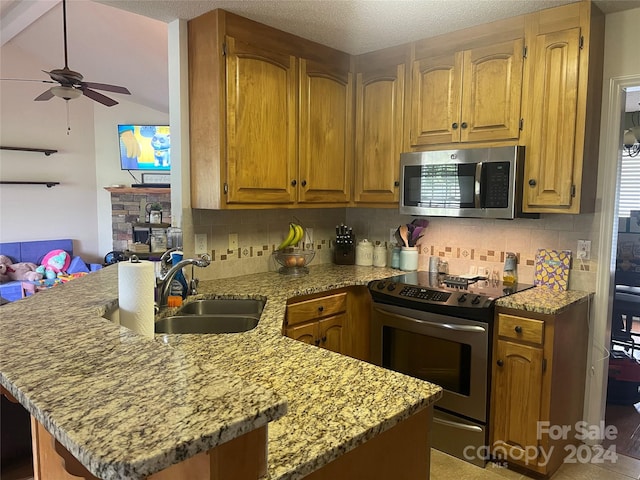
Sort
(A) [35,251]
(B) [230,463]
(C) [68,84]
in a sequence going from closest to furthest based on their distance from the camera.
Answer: (B) [230,463], (C) [68,84], (A) [35,251]

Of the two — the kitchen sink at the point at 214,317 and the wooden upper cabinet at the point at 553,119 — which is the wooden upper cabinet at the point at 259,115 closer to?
the kitchen sink at the point at 214,317

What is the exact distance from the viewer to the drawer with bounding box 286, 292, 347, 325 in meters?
2.53

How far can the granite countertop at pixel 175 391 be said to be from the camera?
2.11ft

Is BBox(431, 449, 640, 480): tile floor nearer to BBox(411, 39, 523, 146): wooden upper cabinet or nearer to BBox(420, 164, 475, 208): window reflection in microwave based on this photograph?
BBox(420, 164, 475, 208): window reflection in microwave

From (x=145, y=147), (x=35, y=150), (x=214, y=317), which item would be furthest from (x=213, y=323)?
(x=35, y=150)

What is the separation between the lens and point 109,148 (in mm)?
7160

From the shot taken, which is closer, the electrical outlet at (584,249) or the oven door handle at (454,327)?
the oven door handle at (454,327)

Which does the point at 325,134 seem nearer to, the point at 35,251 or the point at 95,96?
the point at 95,96

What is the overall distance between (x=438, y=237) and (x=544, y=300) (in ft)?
3.16

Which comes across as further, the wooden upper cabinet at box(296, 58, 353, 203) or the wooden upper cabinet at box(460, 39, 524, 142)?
the wooden upper cabinet at box(296, 58, 353, 203)

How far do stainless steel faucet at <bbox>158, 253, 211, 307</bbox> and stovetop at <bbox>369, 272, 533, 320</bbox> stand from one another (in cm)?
116

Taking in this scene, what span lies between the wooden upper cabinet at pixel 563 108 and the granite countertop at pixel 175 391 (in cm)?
165

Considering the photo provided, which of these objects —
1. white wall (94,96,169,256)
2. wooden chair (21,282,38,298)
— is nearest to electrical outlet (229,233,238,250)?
wooden chair (21,282,38,298)

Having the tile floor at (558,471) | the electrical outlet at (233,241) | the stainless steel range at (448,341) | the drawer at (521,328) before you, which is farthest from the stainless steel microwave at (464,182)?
the tile floor at (558,471)
